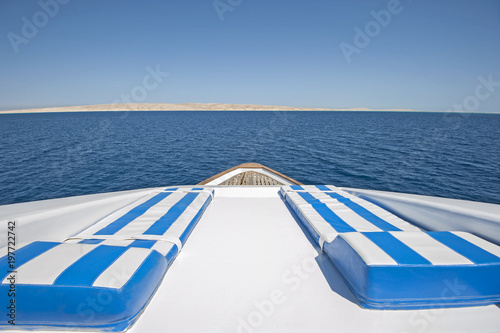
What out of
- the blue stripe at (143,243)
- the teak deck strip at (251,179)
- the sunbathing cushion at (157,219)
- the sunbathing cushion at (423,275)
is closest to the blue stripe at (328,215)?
the sunbathing cushion at (423,275)

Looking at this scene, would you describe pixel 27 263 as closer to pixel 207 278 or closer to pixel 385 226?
pixel 207 278

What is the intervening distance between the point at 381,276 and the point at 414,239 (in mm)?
637

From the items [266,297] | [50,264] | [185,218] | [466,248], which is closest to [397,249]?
[466,248]

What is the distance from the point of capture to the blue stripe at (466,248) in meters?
1.90

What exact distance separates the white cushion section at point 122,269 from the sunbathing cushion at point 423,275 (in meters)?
1.86

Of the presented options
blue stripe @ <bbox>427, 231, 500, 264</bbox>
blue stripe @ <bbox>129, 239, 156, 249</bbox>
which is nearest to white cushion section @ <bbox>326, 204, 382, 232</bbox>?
blue stripe @ <bbox>427, 231, 500, 264</bbox>

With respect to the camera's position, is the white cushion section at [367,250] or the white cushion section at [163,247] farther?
the white cushion section at [163,247]

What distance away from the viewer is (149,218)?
10.2 ft

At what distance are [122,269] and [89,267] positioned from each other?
10.5 inches

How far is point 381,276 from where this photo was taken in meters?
1.85

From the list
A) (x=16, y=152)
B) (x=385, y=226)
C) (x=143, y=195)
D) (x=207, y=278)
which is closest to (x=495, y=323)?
(x=385, y=226)

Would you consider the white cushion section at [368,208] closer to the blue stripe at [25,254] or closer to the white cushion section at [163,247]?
the white cushion section at [163,247]

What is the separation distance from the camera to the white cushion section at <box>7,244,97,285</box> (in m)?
1.65

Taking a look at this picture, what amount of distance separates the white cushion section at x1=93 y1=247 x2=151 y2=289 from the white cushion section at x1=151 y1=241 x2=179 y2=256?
297 millimetres
